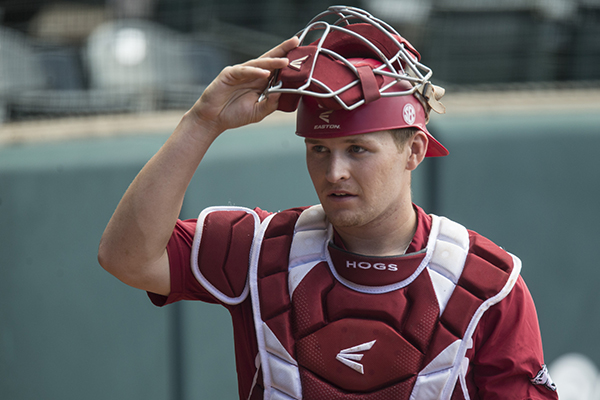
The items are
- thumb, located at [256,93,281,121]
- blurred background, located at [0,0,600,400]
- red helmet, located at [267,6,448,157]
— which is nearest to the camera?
red helmet, located at [267,6,448,157]

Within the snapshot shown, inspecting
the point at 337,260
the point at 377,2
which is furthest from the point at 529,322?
the point at 377,2

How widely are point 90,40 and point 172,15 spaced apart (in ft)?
1.45

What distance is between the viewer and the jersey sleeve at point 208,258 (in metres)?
1.51

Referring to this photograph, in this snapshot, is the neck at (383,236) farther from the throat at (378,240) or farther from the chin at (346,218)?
the chin at (346,218)

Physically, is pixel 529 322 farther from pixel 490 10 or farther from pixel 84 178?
pixel 490 10

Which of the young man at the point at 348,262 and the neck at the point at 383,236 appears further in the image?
the neck at the point at 383,236

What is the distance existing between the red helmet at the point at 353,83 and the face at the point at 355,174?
4 cm

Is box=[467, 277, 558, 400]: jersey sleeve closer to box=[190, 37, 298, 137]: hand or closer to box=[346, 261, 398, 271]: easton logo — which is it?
box=[346, 261, 398, 271]: easton logo

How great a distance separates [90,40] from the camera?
3.04 meters

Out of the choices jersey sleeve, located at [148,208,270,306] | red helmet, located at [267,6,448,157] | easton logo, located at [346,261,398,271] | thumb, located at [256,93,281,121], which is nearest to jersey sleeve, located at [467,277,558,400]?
easton logo, located at [346,261,398,271]

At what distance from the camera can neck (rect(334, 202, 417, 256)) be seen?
1538mm

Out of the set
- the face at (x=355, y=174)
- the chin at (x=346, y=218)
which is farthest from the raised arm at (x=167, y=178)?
the chin at (x=346, y=218)

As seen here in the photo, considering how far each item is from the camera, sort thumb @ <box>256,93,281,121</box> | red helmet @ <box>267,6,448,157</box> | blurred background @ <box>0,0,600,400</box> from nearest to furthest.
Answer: red helmet @ <box>267,6,448,157</box>
thumb @ <box>256,93,281,121</box>
blurred background @ <box>0,0,600,400</box>

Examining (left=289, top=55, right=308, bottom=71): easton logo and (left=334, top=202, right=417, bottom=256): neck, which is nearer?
(left=289, top=55, right=308, bottom=71): easton logo
